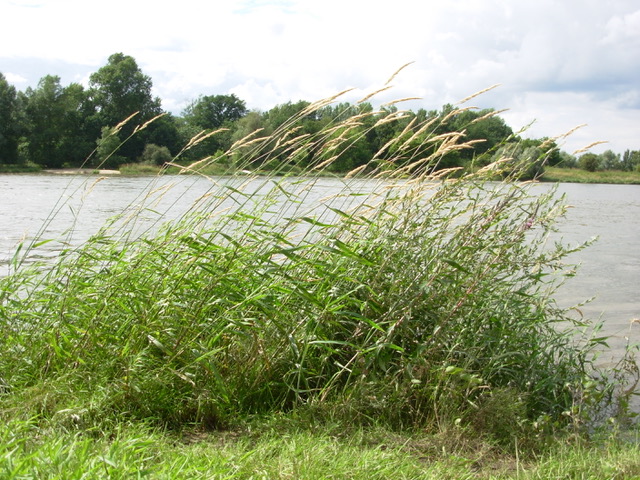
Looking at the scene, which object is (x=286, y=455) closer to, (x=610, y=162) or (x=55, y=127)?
(x=55, y=127)

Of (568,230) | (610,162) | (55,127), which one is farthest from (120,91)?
(610,162)

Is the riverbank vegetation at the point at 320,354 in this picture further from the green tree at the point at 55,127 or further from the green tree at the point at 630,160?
the green tree at the point at 630,160

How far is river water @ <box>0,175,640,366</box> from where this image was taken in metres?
6.30

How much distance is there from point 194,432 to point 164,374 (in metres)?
0.40

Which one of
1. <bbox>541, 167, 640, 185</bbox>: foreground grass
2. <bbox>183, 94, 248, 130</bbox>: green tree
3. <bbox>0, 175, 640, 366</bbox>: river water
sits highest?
<bbox>183, 94, 248, 130</bbox>: green tree

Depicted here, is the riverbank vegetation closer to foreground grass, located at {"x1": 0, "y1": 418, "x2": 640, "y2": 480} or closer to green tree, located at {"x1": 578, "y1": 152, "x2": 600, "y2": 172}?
foreground grass, located at {"x1": 0, "y1": 418, "x2": 640, "y2": 480}

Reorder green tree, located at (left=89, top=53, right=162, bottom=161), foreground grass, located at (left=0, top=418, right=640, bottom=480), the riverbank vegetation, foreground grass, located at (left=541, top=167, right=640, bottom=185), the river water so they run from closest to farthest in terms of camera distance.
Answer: foreground grass, located at (left=0, top=418, right=640, bottom=480) < the riverbank vegetation < the river water < green tree, located at (left=89, top=53, right=162, bottom=161) < foreground grass, located at (left=541, top=167, right=640, bottom=185)

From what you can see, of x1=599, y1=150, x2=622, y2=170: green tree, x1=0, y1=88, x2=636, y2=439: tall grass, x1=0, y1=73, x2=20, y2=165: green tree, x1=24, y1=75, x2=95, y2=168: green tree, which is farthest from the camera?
x1=599, y1=150, x2=622, y2=170: green tree

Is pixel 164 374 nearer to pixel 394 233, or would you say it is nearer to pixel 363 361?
pixel 363 361

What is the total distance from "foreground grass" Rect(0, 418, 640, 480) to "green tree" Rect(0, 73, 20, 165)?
2039 inches

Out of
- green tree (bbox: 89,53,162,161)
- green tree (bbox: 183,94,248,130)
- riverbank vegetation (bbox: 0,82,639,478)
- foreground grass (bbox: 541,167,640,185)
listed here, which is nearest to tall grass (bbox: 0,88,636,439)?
riverbank vegetation (bbox: 0,82,639,478)

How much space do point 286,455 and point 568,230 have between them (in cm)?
1702

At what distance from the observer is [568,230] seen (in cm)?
1778

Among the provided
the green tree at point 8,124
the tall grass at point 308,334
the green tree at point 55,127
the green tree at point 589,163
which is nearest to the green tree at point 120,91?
the green tree at point 55,127
